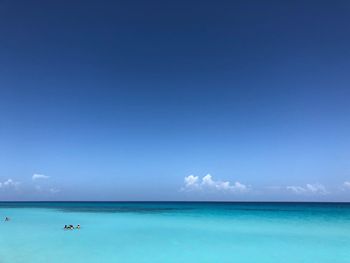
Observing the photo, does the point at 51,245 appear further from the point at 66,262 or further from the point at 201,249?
the point at 201,249

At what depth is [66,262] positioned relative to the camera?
31.9ft

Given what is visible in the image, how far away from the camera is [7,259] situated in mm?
9875

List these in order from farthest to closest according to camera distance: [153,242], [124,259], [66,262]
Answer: [153,242], [124,259], [66,262]

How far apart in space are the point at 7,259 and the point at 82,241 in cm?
421

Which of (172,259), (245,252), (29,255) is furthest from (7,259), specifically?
(245,252)

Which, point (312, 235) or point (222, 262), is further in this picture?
point (312, 235)

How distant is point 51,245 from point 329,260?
10.3 meters

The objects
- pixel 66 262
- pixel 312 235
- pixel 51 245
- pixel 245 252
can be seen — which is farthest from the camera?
pixel 312 235

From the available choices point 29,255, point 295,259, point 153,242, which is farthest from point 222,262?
point 29,255

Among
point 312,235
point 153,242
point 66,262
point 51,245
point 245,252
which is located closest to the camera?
point 66,262

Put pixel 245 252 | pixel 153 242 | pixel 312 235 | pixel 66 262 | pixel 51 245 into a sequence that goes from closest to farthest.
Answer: pixel 66 262
pixel 245 252
pixel 51 245
pixel 153 242
pixel 312 235

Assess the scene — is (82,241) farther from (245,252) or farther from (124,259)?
(245,252)

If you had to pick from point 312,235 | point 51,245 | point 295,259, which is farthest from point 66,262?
point 312,235

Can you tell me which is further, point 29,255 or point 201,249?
point 201,249
